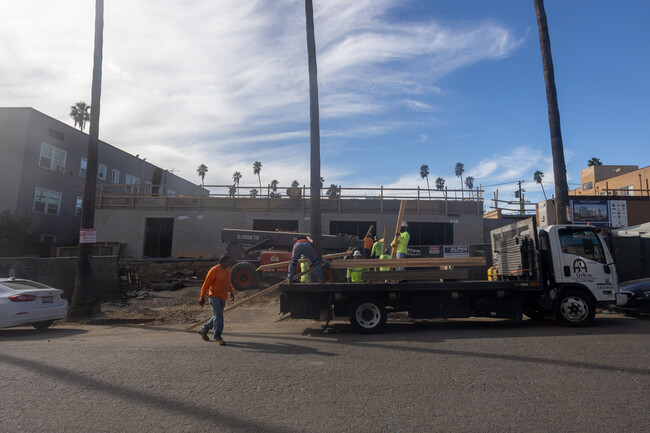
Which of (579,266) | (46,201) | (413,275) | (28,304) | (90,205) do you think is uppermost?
(46,201)

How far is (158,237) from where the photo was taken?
85.8ft

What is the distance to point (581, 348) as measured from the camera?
681 cm

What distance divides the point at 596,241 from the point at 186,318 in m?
10.6

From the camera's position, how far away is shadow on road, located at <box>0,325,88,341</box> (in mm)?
9430

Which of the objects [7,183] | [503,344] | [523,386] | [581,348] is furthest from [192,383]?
[7,183]

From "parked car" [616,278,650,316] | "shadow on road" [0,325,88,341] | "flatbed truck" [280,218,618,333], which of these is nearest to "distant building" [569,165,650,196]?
"parked car" [616,278,650,316]

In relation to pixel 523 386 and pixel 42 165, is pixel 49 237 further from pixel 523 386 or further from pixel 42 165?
pixel 523 386

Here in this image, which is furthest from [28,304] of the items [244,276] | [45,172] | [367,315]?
[45,172]

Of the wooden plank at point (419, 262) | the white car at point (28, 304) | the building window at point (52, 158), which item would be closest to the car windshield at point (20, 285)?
the white car at point (28, 304)

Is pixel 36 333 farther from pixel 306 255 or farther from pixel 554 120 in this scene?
pixel 554 120

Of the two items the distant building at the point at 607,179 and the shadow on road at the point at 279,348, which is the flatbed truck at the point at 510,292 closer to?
the shadow on road at the point at 279,348

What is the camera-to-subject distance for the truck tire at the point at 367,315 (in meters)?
8.87

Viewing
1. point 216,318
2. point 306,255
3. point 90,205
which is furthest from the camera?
point 90,205

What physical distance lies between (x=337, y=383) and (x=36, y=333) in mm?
8680
